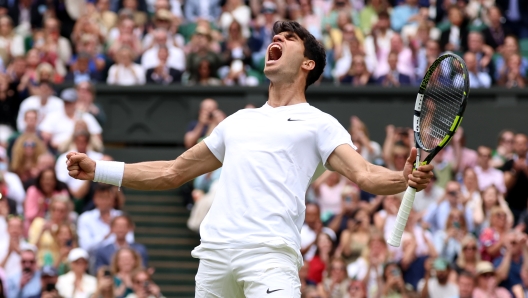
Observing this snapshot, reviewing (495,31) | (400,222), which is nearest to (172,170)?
(400,222)

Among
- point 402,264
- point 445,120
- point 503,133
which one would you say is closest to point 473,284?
point 402,264

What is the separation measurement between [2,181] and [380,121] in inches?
221

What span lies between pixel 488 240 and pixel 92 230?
442 centimetres

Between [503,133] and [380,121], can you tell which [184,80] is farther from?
[503,133]

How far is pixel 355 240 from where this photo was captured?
1218 cm

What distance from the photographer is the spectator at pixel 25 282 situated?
1112 centimetres

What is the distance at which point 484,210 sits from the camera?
12500 millimetres

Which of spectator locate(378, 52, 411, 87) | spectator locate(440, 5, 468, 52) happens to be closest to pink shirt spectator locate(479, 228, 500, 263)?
spectator locate(378, 52, 411, 87)

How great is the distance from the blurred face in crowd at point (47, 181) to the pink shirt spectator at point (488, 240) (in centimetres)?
495

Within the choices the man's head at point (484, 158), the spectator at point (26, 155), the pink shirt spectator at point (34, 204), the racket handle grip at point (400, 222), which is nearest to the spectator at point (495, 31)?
the man's head at point (484, 158)

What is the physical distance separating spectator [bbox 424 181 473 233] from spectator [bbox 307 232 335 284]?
1.32 metres

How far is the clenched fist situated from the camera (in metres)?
6.01

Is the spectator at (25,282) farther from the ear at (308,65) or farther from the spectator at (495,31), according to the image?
the spectator at (495,31)

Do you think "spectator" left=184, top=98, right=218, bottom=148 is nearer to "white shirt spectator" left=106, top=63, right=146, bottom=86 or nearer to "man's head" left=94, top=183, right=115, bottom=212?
"man's head" left=94, top=183, right=115, bottom=212
